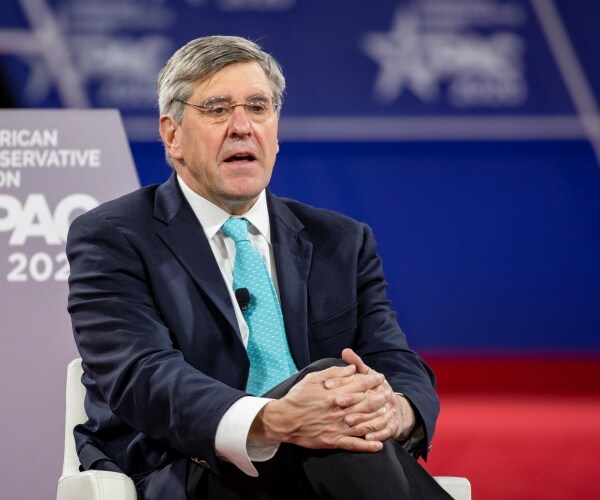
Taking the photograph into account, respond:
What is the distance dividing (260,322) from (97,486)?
51cm

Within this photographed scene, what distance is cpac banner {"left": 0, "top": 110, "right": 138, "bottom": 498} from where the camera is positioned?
281cm

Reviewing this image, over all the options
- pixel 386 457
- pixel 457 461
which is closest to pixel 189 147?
pixel 386 457

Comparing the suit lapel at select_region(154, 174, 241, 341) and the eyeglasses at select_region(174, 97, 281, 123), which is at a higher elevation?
the eyeglasses at select_region(174, 97, 281, 123)

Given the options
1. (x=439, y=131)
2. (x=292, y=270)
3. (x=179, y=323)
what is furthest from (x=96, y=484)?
(x=439, y=131)

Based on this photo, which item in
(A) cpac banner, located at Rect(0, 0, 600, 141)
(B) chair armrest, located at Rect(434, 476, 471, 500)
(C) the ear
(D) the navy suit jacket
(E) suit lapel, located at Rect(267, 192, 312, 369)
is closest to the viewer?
(D) the navy suit jacket

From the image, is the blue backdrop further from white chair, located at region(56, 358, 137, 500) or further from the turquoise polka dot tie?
white chair, located at region(56, 358, 137, 500)

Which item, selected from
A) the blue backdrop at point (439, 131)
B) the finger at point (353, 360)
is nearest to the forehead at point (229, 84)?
the finger at point (353, 360)

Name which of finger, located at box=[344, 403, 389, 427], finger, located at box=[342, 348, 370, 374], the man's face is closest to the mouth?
the man's face

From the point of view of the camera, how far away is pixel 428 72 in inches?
167

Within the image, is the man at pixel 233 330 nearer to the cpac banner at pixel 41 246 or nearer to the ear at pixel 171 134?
the ear at pixel 171 134

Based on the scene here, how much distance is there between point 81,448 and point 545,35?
289cm

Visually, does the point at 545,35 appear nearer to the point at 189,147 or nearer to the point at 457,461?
the point at 457,461

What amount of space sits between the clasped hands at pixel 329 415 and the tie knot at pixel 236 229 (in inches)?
18.7

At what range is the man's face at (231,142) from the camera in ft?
7.43
